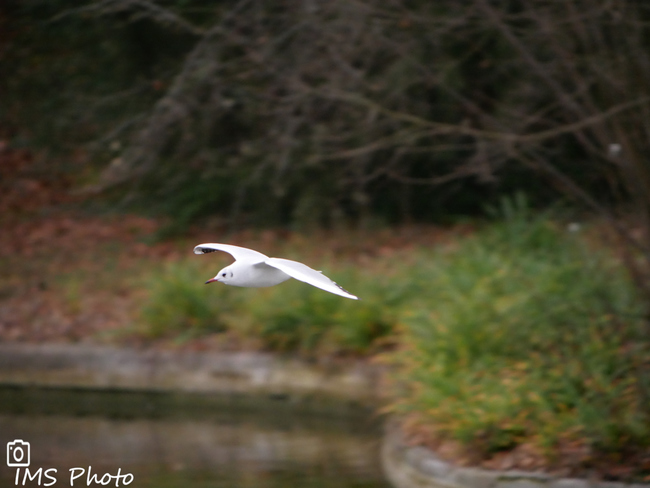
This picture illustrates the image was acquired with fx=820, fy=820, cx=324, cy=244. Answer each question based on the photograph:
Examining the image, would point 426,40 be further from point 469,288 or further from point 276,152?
point 469,288

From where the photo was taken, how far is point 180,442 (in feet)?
21.7

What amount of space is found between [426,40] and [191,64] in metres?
2.16

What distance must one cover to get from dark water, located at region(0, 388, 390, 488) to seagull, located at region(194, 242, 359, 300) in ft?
15.6

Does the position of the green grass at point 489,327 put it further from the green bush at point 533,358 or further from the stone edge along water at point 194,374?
the stone edge along water at point 194,374

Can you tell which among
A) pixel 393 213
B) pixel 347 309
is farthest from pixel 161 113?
pixel 393 213

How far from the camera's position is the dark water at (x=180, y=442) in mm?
5801

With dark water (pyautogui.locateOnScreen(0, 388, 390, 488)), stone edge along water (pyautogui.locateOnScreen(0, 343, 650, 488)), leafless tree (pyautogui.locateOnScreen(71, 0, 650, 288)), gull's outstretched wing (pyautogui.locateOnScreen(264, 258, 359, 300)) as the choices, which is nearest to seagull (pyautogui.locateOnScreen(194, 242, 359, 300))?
gull's outstretched wing (pyautogui.locateOnScreen(264, 258, 359, 300))

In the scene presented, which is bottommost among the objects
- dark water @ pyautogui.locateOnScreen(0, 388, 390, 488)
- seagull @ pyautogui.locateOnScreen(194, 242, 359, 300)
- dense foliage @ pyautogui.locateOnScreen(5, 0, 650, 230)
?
dark water @ pyautogui.locateOnScreen(0, 388, 390, 488)

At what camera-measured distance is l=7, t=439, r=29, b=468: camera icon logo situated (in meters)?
5.96

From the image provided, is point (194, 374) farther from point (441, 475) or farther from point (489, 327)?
point (441, 475)

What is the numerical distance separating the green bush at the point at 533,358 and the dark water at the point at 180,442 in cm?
80

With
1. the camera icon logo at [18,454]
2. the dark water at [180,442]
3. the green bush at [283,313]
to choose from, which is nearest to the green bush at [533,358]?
the green bush at [283,313]

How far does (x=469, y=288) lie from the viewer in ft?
21.1

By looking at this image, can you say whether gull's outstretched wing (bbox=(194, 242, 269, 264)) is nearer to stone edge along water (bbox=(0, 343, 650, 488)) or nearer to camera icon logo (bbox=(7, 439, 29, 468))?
stone edge along water (bbox=(0, 343, 650, 488))
